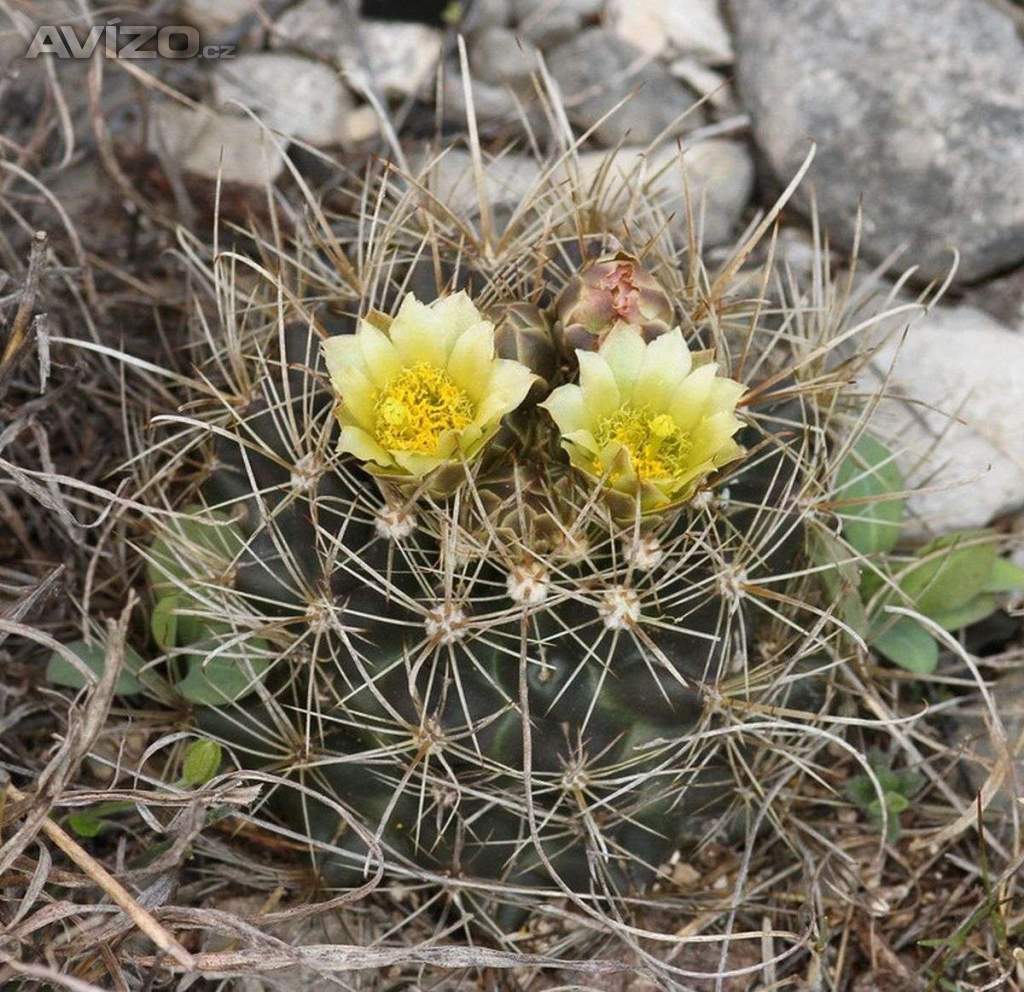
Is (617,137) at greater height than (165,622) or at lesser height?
greater

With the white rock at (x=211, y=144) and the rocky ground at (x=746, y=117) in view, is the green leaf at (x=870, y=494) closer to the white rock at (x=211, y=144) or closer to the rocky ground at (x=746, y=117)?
the rocky ground at (x=746, y=117)

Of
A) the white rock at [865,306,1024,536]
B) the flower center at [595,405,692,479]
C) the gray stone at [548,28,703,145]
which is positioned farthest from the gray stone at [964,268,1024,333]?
the flower center at [595,405,692,479]

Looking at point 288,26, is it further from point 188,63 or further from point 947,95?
point 947,95

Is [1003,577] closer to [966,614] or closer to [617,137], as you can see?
[966,614]

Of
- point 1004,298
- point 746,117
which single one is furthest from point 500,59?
point 1004,298

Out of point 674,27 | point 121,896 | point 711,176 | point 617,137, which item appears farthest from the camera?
point 674,27

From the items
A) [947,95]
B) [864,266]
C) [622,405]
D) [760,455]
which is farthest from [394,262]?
[947,95]

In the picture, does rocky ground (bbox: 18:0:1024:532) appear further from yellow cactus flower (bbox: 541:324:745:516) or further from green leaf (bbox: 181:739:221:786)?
green leaf (bbox: 181:739:221:786)
